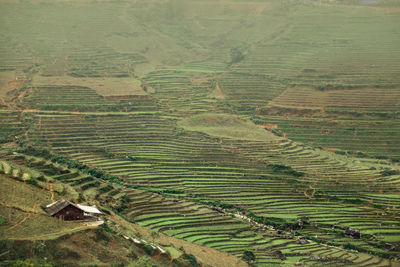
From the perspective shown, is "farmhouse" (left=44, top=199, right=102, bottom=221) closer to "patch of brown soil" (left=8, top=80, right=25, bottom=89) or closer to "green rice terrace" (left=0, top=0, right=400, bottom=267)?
"green rice terrace" (left=0, top=0, right=400, bottom=267)

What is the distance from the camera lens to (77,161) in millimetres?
32438

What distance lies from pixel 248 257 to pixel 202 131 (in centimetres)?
1562

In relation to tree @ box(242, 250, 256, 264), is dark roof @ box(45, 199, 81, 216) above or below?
above

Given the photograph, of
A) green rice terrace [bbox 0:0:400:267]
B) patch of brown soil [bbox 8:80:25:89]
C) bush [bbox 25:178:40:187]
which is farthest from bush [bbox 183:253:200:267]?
patch of brown soil [bbox 8:80:25:89]

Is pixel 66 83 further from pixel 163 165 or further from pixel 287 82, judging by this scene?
pixel 287 82

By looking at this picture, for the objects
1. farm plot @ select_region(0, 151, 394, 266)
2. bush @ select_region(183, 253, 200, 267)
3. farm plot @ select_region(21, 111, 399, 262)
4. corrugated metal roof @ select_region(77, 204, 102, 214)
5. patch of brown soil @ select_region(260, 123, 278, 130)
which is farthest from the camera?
patch of brown soil @ select_region(260, 123, 278, 130)

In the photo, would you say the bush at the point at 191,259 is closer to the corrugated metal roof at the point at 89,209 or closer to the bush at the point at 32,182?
the corrugated metal roof at the point at 89,209

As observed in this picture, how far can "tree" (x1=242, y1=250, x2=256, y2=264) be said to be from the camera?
23688 millimetres

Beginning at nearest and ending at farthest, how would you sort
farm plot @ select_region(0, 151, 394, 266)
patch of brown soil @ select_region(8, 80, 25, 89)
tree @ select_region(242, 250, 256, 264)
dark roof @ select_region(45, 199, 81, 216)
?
dark roof @ select_region(45, 199, 81, 216) → tree @ select_region(242, 250, 256, 264) → farm plot @ select_region(0, 151, 394, 266) → patch of brown soil @ select_region(8, 80, 25, 89)

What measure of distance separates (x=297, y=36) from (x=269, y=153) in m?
22.8

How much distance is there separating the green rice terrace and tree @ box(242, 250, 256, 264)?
0.06 m

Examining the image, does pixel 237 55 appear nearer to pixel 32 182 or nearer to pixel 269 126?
pixel 269 126

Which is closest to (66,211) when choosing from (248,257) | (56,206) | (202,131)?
(56,206)

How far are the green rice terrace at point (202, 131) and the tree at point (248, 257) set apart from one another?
57 mm
